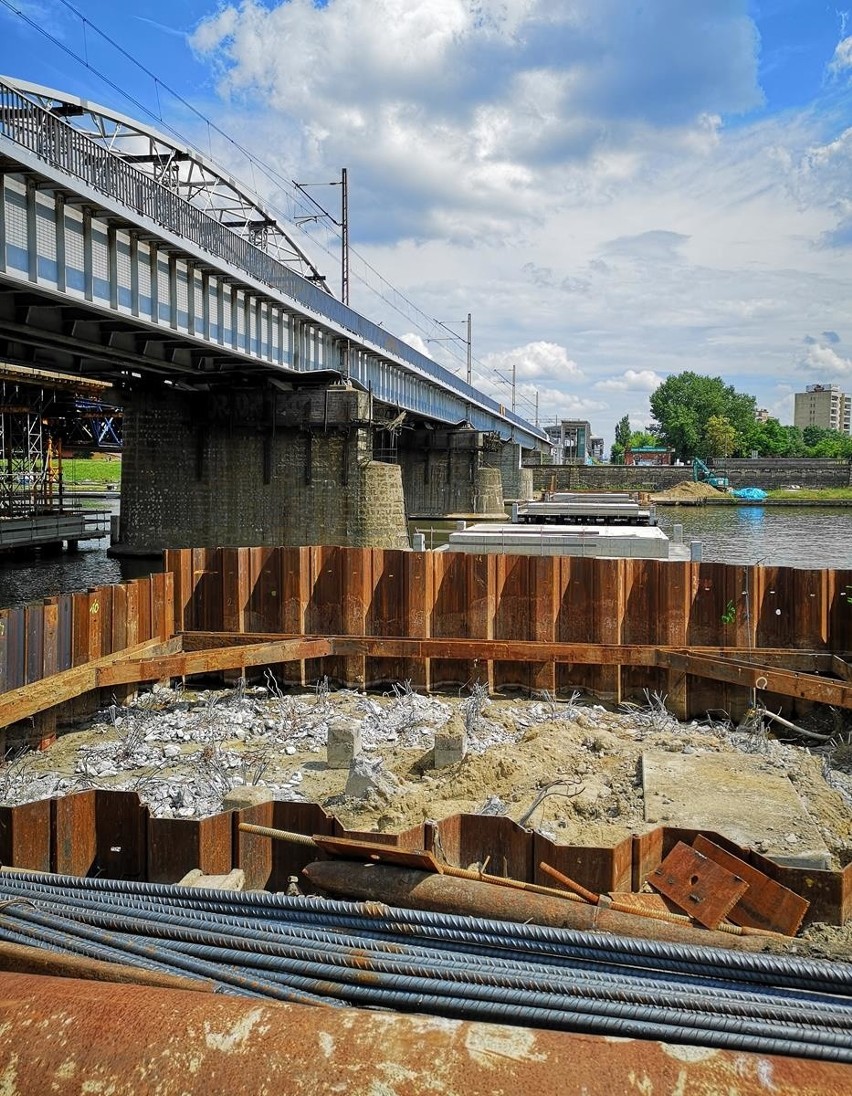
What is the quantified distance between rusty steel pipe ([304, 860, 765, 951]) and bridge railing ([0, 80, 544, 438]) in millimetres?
16632

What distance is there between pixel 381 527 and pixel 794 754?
88.9 ft

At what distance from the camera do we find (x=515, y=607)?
14148 mm

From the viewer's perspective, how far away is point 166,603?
14.3 m

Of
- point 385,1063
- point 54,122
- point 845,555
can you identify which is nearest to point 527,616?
point 385,1063

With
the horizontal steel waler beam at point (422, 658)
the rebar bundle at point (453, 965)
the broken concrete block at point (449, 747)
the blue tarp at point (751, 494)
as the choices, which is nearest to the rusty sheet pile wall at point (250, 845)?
the rebar bundle at point (453, 965)

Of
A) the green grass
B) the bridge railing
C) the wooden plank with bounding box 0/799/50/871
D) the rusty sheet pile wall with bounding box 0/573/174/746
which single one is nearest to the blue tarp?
the green grass

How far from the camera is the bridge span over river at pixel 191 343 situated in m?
19.5

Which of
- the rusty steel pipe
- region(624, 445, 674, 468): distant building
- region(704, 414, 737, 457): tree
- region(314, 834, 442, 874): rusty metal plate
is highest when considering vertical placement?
region(704, 414, 737, 457): tree

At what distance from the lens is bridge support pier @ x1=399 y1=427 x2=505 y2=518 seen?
72312 millimetres

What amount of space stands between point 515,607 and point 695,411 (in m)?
171

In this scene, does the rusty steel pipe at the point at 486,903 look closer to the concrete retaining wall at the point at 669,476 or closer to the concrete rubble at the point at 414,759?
the concrete rubble at the point at 414,759

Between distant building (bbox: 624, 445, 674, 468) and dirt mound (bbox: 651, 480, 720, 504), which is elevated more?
distant building (bbox: 624, 445, 674, 468)

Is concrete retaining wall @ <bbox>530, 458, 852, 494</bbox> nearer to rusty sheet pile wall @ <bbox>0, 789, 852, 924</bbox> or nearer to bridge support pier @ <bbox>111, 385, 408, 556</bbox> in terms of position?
bridge support pier @ <bbox>111, 385, 408, 556</bbox>

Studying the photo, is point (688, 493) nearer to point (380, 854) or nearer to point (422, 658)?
point (422, 658)
